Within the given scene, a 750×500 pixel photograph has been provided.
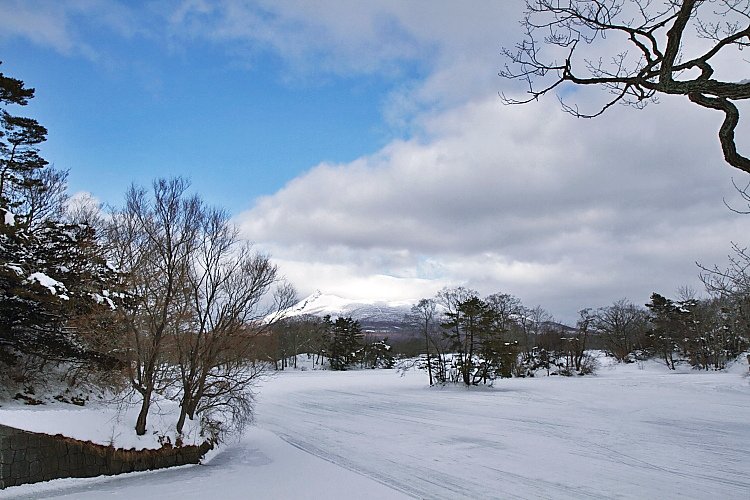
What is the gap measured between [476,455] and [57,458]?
30.9ft

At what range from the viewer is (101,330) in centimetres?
1190

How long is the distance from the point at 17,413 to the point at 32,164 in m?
15.7

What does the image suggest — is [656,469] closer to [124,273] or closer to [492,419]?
[492,419]

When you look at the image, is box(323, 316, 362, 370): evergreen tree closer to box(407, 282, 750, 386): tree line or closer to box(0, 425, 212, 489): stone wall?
box(407, 282, 750, 386): tree line

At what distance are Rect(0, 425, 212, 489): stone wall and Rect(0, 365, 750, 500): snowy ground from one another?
240 millimetres

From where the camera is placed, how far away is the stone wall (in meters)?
8.16

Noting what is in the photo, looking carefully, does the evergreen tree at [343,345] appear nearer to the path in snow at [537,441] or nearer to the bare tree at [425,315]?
the bare tree at [425,315]

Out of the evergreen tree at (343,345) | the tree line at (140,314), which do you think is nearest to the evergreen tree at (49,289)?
the tree line at (140,314)

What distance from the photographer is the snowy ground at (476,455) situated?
9.15 meters

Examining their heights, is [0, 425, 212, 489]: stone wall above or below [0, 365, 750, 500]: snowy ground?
above

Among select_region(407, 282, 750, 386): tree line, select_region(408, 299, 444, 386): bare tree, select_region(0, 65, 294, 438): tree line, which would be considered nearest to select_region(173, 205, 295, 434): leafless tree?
select_region(0, 65, 294, 438): tree line

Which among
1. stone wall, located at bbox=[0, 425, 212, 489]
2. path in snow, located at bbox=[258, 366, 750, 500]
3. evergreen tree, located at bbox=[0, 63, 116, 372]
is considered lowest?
path in snow, located at bbox=[258, 366, 750, 500]

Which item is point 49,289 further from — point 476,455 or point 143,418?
point 476,455

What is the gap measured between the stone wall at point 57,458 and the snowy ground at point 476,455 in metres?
0.24
